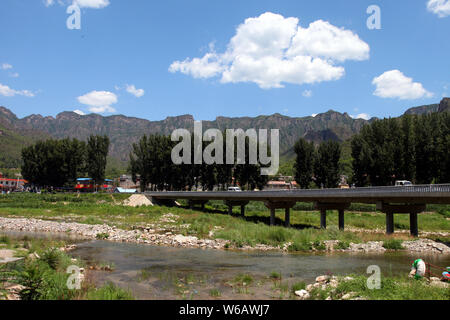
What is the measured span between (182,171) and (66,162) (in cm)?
3141

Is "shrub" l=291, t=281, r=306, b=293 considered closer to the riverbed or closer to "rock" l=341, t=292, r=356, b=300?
the riverbed

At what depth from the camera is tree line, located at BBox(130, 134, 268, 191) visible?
73.2 meters

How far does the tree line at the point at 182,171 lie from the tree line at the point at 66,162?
9.52 metres

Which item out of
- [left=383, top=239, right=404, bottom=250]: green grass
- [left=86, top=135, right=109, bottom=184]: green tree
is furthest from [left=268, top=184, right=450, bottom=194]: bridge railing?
[left=86, top=135, right=109, bottom=184]: green tree

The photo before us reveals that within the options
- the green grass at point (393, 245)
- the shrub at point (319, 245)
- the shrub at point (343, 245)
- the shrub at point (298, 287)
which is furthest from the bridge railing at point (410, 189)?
the shrub at point (298, 287)

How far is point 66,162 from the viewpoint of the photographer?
3378 inches

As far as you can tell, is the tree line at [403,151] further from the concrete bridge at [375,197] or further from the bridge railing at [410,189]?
the bridge railing at [410,189]

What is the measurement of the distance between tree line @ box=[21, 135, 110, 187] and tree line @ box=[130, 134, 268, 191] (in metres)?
9.52

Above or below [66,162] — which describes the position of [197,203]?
below

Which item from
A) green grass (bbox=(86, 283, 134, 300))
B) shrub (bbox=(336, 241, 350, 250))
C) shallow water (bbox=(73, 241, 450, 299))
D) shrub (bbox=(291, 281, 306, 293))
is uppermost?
green grass (bbox=(86, 283, 134, 300))

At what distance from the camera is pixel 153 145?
8106cm

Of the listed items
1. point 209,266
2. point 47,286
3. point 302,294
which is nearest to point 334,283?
point 302,294

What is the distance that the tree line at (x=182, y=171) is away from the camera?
240 feet

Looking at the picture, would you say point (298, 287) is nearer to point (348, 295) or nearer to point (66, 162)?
point (348, 295)
